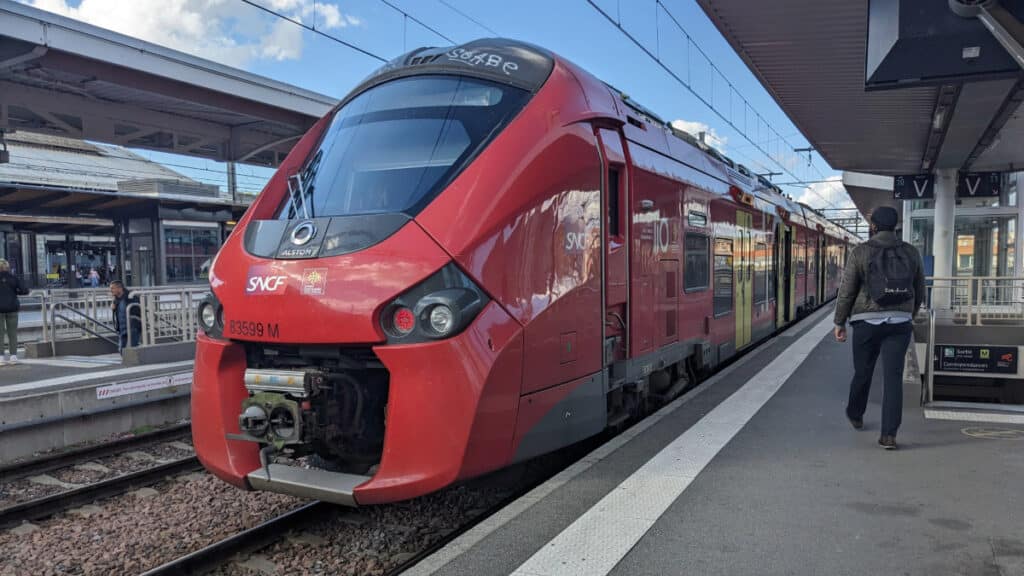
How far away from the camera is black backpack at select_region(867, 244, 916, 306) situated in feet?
16.3

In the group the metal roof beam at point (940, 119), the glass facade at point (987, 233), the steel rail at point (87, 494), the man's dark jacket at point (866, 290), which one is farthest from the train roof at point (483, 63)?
the glass facade at point (987, 233)

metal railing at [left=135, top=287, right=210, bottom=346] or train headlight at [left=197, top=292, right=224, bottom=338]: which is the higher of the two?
train headlight at [left=197, top=292, right=224, bottom=338]

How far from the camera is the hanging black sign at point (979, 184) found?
16500mm

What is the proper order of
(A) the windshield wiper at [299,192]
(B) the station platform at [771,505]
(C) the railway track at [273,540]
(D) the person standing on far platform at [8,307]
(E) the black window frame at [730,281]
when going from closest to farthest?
(B) the station platform at [771,505] < (C) the railway track at [273,540] < (A) the windshield wiper at [299,192] < (E) the black window frame at [730,281] < (D) the person standing on far platform at [8,307]

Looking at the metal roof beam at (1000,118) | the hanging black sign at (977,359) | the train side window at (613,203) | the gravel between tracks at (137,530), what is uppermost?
the metal roof beam at (1000,118)

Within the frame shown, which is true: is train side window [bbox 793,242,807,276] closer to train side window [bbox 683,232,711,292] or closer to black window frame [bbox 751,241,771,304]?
black window frame [bbox 751,241,771,304]

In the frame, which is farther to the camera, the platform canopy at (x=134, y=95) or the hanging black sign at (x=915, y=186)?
the hanging black sign at (x=915, y=186)

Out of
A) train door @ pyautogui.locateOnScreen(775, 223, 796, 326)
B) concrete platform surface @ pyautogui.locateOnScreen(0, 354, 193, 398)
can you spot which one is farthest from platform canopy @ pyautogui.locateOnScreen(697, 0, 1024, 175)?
concrete platform surface @ pyautogui.locateOnScreen(0, 354, 193, 398)

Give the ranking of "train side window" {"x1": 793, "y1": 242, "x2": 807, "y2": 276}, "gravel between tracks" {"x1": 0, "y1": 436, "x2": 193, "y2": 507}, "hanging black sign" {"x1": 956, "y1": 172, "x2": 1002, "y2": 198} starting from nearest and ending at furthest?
1. "gravel between tracks" {"x1": 0, "y1": 436, "x2": 193, "y2": 507}
2. "train side window" {"x1": 793, "y1": 242, "x2": 807, "y2": 276}
3. "hanging black sign" {"x1": 956, "y1": 172, "x2": 1002, "y2": 198}

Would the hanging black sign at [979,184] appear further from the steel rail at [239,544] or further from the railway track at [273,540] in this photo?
the steel rail at [239,544]

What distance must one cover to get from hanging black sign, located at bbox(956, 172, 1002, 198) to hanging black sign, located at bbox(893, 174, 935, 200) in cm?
58

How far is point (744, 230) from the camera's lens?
9.52 metres

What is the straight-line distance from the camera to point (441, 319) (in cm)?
369

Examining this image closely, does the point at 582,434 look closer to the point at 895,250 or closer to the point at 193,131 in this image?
the point at 895,250
